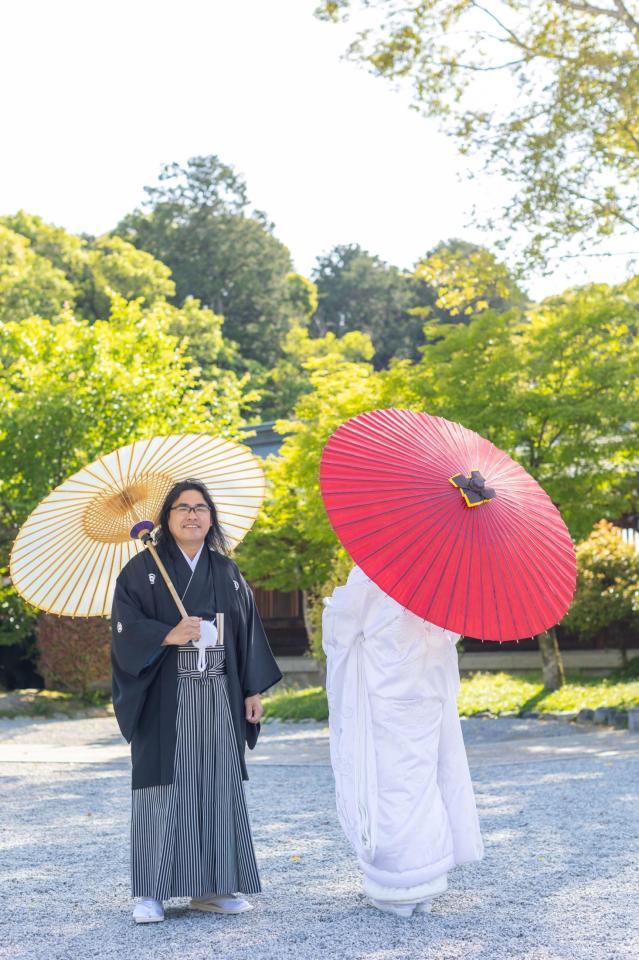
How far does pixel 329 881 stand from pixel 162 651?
52.1 inches

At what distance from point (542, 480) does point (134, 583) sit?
8.90 m

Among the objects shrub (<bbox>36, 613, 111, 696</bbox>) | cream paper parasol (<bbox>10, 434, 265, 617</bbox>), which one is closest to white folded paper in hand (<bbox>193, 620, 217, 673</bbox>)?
cream paper parasol (<bbox>10, 434, 265, 617</bbox>)

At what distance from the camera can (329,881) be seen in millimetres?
4555

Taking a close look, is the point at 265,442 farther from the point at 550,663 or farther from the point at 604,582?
the point at 550,663

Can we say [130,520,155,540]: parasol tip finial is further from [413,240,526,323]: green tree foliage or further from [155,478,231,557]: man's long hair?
[413,240,526,323]: green tree foliage

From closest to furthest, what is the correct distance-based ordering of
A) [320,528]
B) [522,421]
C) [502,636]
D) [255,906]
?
[502,636] < [255,906] < [522,421] < [320,528]

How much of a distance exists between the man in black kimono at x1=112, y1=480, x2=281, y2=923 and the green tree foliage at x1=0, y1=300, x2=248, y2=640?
11.2 m

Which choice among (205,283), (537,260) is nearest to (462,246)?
(205,283)

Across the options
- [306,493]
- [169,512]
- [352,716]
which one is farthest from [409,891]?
[306,493]

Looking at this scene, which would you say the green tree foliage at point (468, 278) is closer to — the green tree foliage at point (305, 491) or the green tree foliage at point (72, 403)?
the green tree foliage at point (305, 491)

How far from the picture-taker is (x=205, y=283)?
38.4 metres

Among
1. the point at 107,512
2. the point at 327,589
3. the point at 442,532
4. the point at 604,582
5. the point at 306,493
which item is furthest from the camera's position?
the point at 604,582

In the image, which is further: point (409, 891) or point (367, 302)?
point (367, 302)

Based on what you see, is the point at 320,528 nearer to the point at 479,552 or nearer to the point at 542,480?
the point at 542,480
